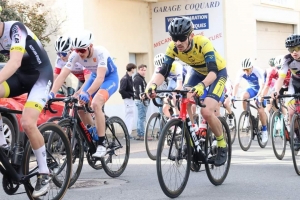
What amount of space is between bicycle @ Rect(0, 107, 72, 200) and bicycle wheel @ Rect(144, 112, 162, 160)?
4.98 metres

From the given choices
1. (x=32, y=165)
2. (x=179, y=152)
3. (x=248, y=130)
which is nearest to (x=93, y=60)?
(x=179, y=152)

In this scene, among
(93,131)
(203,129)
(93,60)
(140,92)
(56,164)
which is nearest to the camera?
(56,164)

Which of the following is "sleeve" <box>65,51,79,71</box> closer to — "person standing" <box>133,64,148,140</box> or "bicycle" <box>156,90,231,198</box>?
"bicycle" <box>156,90,231,198</box>

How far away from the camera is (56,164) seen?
6707 millimetres

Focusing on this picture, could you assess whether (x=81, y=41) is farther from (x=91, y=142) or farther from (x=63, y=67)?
(x=91, y=142)

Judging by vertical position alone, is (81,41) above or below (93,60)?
above

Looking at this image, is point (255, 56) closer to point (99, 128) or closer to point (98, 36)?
point (98, 36)

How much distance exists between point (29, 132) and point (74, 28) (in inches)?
529

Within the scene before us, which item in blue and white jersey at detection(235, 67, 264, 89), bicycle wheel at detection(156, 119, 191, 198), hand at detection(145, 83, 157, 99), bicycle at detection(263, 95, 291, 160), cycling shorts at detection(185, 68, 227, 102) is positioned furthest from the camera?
blue and white jersey at detection(235, 67, 264, 89)

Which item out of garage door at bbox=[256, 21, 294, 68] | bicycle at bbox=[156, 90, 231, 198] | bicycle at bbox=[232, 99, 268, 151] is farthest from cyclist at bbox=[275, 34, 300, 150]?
garage door at bbox=[256, 21, 294, 68]

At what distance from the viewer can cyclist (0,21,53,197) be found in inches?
239

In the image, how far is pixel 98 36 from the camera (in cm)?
1970

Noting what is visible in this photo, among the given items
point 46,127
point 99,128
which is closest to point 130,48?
point 99,128

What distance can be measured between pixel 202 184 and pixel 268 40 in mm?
19388
